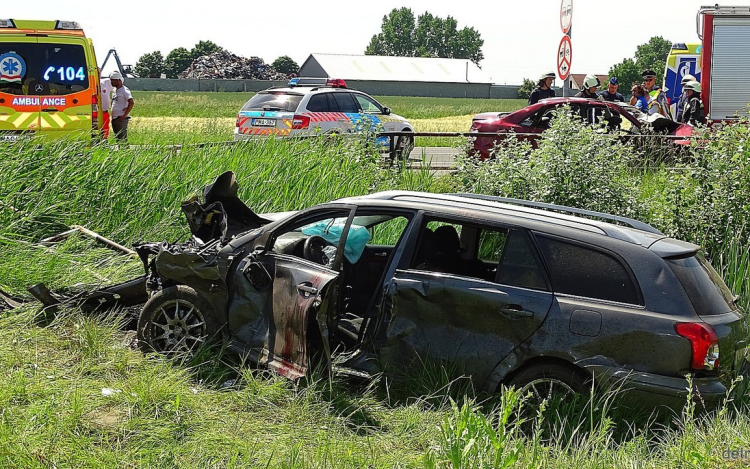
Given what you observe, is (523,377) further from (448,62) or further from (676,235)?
(448,62)

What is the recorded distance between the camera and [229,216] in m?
7.09

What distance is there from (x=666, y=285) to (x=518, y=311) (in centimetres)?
85

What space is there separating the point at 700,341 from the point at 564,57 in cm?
813

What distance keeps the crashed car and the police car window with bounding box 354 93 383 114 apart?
428 inches

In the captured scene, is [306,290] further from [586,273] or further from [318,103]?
[318,103]

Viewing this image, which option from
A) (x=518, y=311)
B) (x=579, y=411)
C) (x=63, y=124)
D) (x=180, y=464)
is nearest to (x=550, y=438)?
(x=579, y=411)

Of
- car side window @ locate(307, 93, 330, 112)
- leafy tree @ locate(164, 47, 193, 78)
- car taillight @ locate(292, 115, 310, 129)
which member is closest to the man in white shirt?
car taillight @ locate(292, 115, 310, 129)

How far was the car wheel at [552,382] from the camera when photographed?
5203 mm

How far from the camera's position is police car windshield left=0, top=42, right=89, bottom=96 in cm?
1471

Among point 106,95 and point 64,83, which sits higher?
point 64,83

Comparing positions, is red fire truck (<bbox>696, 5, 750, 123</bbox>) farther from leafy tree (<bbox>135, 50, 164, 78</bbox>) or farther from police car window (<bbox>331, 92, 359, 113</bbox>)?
leafy tree (<bbox>135, 50, 164, 78</bbox>)

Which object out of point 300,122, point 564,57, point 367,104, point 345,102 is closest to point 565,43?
point 564,57

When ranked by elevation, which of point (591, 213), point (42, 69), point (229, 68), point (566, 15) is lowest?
point (591, 213)

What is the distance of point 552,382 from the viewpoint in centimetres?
523
